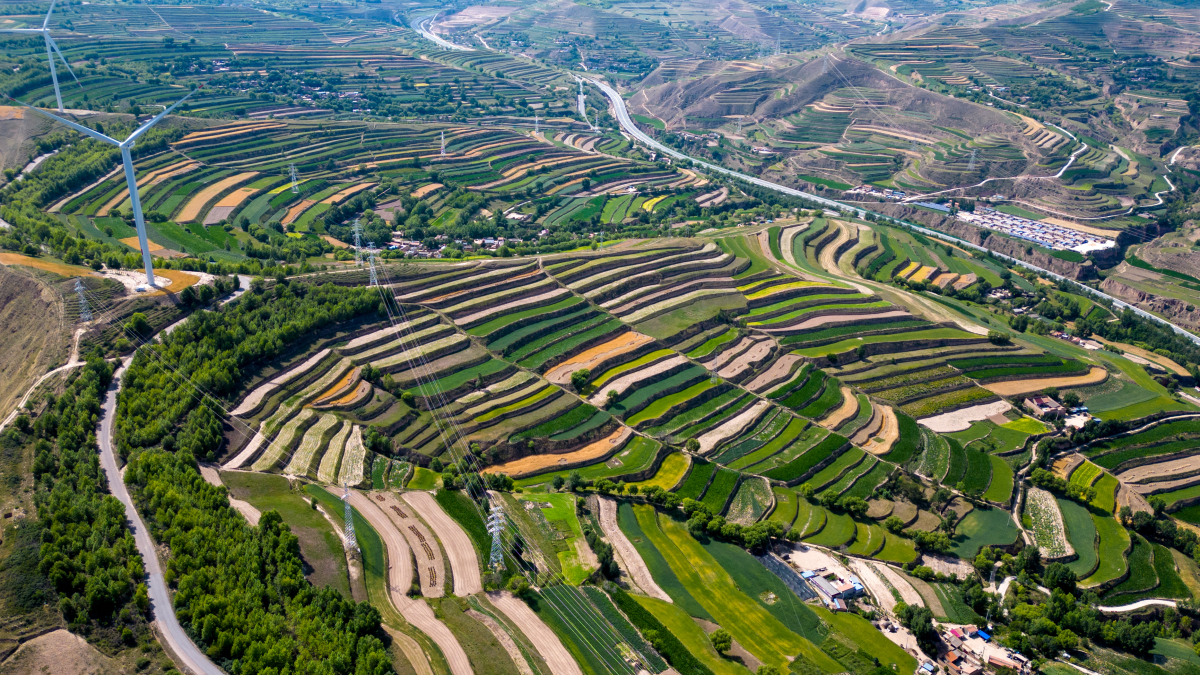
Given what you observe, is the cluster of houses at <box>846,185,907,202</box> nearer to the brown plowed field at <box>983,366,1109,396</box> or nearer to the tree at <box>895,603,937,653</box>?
the brown plowed field at <box>983,366,1109,396</box>

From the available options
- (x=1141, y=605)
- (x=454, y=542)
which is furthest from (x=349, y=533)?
(x=1141, y=605)

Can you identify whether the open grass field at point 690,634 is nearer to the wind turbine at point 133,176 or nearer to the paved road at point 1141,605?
the paved road at point 1141,605

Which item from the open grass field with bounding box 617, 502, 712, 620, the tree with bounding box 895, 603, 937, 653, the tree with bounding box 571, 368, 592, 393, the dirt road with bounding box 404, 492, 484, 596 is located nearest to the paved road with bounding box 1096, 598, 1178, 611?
the tree with bounding box 895, 603, 937, 653

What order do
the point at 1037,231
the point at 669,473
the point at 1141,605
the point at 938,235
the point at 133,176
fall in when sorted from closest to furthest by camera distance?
the point at 1141,605 < the point at 669,473 < the point at 133,176 < the point at 1037,231 < the point at 938,235

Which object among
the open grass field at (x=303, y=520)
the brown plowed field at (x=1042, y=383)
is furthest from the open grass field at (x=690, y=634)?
the brown plowed field at (x=1042, y=383)

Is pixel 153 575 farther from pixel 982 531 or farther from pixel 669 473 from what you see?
pixel 982 531

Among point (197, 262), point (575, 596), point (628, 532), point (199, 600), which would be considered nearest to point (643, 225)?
point (197, 262)
